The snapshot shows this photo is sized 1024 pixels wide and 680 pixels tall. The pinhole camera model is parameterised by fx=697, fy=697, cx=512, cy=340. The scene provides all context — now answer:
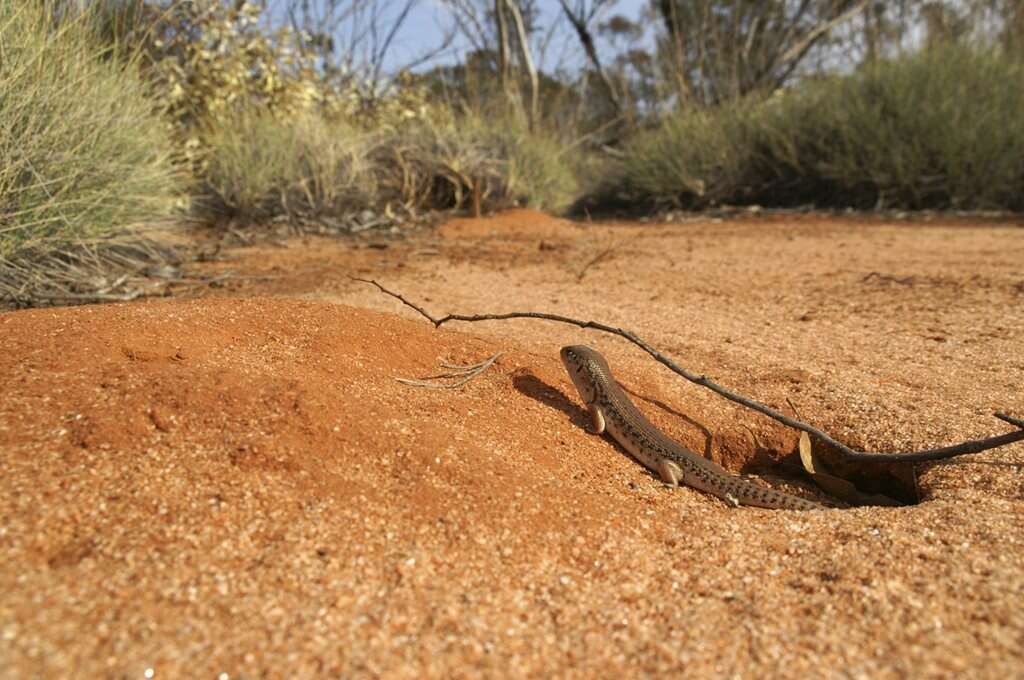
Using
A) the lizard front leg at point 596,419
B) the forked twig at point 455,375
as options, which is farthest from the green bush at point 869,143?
the forked twig at point 455,375

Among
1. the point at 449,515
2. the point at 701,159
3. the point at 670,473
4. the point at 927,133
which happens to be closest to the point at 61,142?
the point at 449,515

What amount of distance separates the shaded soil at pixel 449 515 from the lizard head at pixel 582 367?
0.08 m

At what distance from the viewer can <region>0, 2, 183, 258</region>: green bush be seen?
3482 millimetres

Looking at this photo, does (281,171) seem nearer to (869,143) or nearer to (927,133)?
(869,143)

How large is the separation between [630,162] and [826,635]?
11386 mm

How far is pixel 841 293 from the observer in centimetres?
448

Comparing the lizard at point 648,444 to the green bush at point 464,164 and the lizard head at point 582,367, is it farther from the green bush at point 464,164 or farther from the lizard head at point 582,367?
the green bush at point 464,164

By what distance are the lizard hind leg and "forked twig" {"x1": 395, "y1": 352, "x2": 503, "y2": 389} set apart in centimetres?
73

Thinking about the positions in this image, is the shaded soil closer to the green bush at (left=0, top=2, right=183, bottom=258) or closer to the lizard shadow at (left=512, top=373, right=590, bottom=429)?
the lizard shadow at (left=512, top=373, right=590, bottom=429)

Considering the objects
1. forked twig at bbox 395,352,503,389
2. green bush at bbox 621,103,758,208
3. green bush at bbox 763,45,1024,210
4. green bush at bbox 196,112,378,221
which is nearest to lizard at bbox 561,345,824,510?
forked twig at bbox 395,352,503,389

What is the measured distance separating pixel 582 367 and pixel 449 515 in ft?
3.60

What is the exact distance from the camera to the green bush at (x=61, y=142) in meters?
3.48

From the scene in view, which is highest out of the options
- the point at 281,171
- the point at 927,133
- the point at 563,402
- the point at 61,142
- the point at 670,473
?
the point at 927,133

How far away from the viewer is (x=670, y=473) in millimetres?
2219
